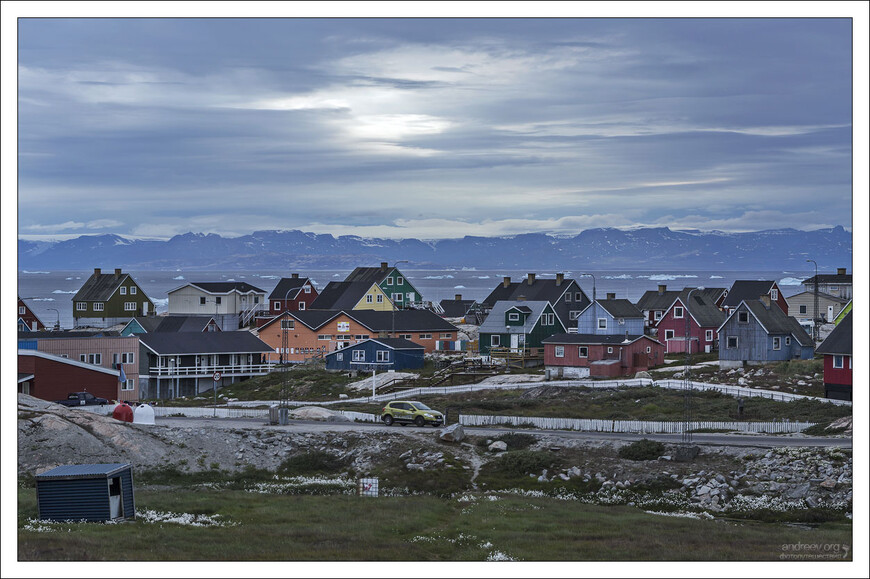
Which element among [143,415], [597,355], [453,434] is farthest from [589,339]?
[143,415]

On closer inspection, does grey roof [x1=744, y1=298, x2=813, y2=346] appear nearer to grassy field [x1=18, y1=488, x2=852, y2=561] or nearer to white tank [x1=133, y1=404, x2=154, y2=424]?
grassy field [x1=18, y1=488, x2=852, y2=561]

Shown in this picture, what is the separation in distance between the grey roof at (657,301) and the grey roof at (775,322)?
97.7 ft

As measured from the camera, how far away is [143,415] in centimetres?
5697

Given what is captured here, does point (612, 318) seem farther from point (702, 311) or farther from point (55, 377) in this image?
point (55, 377)

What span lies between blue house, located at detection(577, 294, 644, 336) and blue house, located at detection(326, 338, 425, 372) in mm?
16492

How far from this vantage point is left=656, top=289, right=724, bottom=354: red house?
93.9 metres

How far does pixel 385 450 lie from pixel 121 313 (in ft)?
291

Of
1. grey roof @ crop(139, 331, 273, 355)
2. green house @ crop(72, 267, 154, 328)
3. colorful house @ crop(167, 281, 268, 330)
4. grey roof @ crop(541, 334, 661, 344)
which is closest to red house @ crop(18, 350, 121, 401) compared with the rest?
grey roof @ crop(139, 331, 273, 355)

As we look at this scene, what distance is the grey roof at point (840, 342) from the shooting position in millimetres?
57812

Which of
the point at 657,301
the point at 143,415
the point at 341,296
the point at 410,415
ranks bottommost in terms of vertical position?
the point at 410,415

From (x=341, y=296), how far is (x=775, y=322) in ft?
200

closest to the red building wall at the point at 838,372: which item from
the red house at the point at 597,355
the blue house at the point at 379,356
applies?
the red house at the point at 597,355

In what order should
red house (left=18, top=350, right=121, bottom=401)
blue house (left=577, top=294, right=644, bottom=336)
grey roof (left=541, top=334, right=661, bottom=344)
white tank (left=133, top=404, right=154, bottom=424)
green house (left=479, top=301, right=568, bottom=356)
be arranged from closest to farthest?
Answer: white tank (left=133, top=404, right=154, bottom=424) < red house (left=18, top=350, right=121, bottom=401) < grey roof (left=541, top=334, right=661, bottom=344) < blue house (left=577, top=294, right=644, bottom=336) < green house (left=479, top=301, right=568, bottom=356)

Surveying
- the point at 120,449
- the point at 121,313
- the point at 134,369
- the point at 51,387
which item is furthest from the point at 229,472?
the point at 121,313
